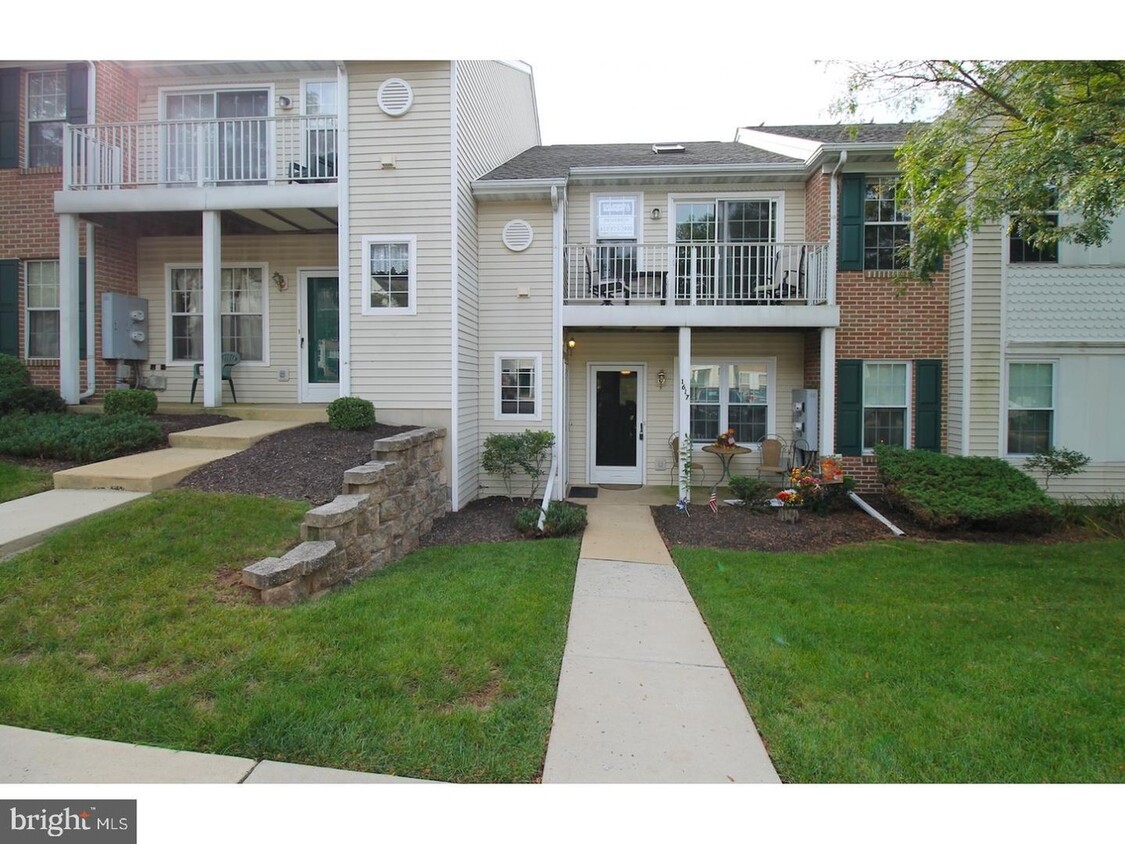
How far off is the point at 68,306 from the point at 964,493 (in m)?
13.5

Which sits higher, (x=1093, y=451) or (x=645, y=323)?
(x=645, y=323)

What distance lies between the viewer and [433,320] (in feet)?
25.7

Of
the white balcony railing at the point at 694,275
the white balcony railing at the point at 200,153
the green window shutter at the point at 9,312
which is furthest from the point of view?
the green window shutter at the point at 9,312

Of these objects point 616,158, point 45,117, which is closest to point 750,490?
point 616,158

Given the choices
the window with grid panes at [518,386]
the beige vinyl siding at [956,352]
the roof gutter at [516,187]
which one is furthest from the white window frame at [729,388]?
the roof gutter at [516,187]

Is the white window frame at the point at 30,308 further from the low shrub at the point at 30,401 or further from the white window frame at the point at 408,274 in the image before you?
the white window frame at the point at 408,274

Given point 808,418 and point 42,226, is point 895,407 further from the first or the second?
point 42,226

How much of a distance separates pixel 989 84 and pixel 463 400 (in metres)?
7.09

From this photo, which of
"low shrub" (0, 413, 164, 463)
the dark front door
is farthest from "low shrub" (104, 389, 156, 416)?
the dark front door

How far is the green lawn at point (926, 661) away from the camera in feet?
8.54

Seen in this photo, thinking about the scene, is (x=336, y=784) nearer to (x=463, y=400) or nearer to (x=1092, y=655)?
(x=1092, y=655)

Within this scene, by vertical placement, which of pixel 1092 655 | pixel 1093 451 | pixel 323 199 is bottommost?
pixel 1092 655

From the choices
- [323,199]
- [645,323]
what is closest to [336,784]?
[645,323]

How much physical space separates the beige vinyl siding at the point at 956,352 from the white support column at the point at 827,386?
196 centimetres
